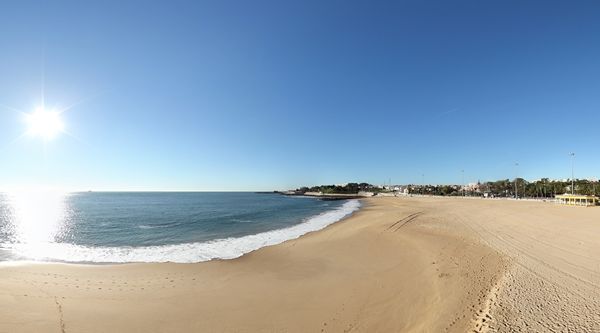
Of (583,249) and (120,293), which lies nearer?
(120,293)

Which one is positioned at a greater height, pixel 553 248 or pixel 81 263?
pixel 553 248

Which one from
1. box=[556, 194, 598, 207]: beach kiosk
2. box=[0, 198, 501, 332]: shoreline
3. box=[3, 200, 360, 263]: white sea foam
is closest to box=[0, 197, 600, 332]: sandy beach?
box=[0, 198, 501, 332]: shoreline

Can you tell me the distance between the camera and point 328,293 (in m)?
8.98

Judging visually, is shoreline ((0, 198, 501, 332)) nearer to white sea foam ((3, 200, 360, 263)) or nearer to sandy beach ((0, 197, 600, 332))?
sandy beach ((0, 197, 600, 332))

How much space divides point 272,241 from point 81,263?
404 inches

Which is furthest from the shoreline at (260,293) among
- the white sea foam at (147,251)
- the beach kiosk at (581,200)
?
the beach kiosk at (581,200)

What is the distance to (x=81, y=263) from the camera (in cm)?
1377

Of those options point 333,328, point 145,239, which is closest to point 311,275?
point 333,328

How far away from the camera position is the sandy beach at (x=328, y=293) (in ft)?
22.5

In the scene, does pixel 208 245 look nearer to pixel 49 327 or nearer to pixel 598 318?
pixel 49 327

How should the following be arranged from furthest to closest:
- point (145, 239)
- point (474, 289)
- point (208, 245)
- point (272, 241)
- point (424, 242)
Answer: point (145, 239) < point (272, 241) < point (208, 245) < point (424, 242) < point (474, 289)

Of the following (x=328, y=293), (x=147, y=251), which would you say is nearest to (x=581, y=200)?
(x=328, y=293)

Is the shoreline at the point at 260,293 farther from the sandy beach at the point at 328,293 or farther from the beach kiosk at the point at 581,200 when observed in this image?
the beach kiosk at the point at 581,200

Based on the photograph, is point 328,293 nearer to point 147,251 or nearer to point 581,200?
point 147,251
